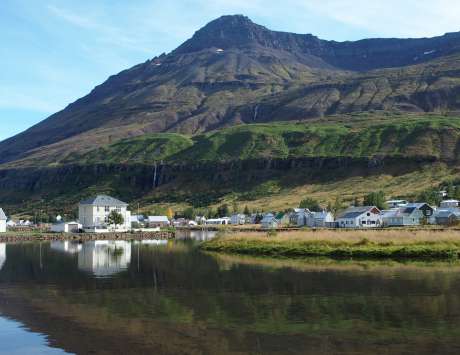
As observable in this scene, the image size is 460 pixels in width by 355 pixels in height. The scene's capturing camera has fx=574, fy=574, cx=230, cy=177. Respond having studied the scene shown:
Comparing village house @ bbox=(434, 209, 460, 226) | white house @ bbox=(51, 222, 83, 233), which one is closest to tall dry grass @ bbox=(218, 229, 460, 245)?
village house @ bbox=(434, 209, 460, 226)

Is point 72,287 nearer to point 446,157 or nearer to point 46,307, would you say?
point 46,307

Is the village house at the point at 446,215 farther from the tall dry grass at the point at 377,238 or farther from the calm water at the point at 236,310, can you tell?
the calm water at the point at 236,310

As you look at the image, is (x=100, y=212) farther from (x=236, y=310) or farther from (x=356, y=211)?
(x=236, y=310)

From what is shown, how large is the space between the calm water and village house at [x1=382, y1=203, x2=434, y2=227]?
6266 cm

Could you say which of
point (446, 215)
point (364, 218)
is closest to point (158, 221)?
point (364, 218)

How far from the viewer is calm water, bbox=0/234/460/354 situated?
19.2m

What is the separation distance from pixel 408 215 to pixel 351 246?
55.0 meters

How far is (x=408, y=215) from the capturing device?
10275cm

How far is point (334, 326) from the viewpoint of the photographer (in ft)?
70.6

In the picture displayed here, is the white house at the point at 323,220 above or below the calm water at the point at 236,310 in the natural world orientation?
above

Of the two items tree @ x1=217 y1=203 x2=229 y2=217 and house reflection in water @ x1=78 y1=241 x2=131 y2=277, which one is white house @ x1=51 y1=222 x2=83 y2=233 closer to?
tree @ x1=217 y1=203 x2=229 y2=217

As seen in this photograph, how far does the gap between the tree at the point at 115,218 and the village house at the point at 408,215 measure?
2003 inches

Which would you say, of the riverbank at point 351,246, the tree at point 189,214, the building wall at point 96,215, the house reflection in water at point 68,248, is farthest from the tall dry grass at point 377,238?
the tree at point 189,214

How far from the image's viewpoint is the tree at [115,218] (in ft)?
372
